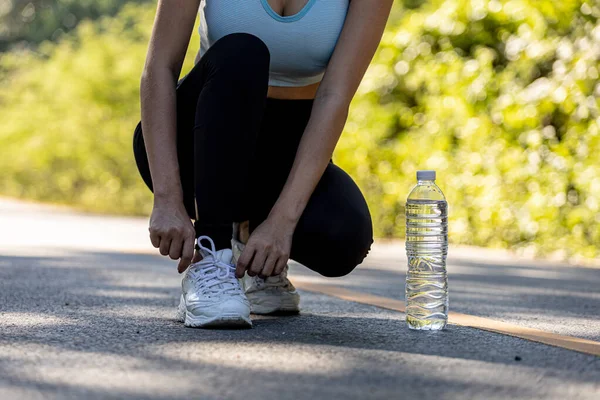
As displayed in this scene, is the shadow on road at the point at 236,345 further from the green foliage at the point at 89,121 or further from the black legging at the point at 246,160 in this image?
the green foliage at the point at 89,121

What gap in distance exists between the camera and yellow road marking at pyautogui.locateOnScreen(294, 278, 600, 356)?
2357 millimetres

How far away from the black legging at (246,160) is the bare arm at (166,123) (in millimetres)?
73

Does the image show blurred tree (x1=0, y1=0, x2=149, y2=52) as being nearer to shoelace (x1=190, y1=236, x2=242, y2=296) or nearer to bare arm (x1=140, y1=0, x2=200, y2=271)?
bare arm (x1=140, y1=0, x2=200, y2=271)

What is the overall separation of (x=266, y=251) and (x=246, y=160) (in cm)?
29

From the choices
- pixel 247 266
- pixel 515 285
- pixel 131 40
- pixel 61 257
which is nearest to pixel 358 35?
pixel 247 266

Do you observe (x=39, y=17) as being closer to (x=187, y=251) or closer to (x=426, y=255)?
(x=426, y=255)

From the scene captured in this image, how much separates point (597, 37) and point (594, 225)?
1.26 metres

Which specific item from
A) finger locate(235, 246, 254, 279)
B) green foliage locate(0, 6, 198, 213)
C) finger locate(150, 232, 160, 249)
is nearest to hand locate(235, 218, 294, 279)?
finger locate(235, 246, 254, 279)

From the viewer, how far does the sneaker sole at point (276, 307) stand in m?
2.87

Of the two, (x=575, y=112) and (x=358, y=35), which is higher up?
(x=575, y=112)

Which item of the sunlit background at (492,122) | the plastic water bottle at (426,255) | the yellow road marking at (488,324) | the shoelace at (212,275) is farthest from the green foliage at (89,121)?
the shoelace at (212,275)

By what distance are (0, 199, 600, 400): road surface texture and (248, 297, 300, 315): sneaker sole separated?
43 millimetres

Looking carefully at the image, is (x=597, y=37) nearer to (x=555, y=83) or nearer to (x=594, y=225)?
(x=555, y=83)

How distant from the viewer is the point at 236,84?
255cm
